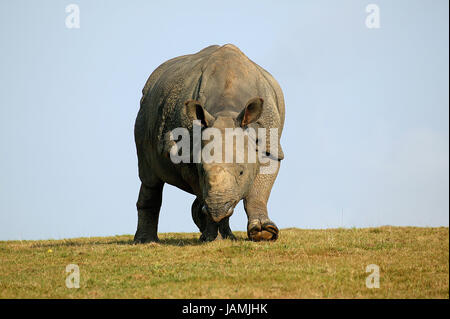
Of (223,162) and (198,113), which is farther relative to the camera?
(198,113)

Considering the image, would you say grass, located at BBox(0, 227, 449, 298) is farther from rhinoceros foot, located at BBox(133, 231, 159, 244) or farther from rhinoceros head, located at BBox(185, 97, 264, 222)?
rhinoceros foot, located at BBox(133, 231, 159, 244)

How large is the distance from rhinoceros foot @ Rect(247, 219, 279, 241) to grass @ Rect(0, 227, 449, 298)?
0.73ft

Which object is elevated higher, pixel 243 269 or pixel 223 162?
pixel 223 162

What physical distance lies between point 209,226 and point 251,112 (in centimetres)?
240

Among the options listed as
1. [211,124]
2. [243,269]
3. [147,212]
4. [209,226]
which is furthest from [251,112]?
[147,212]

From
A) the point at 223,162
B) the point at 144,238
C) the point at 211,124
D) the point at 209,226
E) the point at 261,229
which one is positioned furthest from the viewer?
the point at 144,238

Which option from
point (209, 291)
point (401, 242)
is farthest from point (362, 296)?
point (401, 242)

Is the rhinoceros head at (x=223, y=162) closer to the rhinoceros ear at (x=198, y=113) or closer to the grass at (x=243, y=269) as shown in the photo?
the rhinoceros ear at (x=198, y=113)

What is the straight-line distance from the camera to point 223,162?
10141mm

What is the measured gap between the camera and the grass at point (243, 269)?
7688mm

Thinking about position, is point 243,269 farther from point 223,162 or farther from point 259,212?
point 259,212

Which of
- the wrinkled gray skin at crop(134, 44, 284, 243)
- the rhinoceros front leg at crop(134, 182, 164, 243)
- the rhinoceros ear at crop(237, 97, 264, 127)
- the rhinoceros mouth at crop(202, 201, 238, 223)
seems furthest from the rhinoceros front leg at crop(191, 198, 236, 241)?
the rhinoceros ear at crop(237, 97, 264, 127)

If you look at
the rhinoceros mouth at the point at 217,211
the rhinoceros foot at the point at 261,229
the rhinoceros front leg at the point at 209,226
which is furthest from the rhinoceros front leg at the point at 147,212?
the rhinoceros mouth at the point at 217,211

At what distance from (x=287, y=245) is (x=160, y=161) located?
2878 mm
